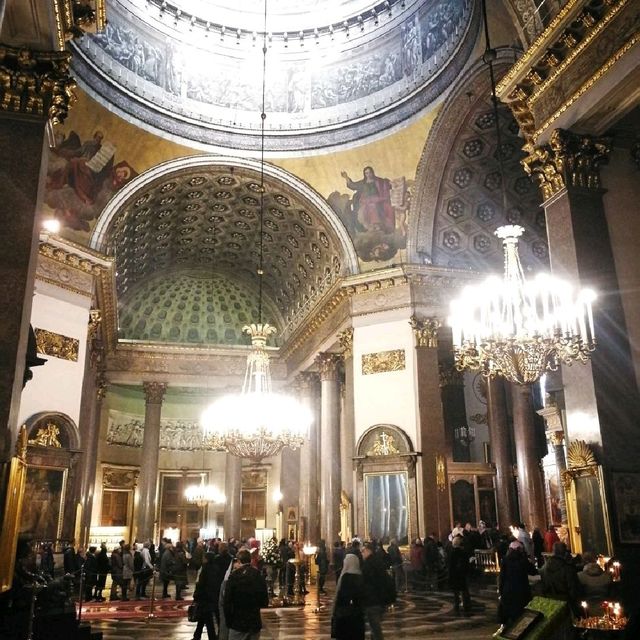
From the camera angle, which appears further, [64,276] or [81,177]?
[81,177]

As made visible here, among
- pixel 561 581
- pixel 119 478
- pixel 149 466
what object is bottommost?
pixel 561 581

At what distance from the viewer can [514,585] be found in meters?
6.36

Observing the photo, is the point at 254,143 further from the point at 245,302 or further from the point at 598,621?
the point at 598,621

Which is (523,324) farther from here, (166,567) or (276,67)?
(276,67)

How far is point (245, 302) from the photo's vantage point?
23.5m

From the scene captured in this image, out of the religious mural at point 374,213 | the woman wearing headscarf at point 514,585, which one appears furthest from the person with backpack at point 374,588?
the religious mural at point 374,213

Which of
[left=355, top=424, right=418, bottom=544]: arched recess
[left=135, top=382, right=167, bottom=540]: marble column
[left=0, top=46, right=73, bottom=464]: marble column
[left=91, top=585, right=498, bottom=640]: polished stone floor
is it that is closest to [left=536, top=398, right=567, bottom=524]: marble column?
[left=355, top=424, right=418, bottom=544]: arched recess

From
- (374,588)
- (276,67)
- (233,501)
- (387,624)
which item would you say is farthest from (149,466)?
(374,588)

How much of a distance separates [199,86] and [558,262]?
11336 mm

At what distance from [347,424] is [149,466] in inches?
260

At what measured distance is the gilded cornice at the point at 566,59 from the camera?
275 inches

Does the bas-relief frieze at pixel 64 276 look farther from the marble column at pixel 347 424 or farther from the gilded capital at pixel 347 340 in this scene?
the marble column at pixel 347 424

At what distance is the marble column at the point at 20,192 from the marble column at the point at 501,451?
13593mm

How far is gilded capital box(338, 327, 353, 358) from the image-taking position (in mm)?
15539
